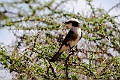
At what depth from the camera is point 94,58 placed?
11.7 ft

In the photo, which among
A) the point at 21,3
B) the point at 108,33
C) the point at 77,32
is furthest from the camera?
the point at 21,3

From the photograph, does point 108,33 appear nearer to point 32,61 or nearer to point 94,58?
point 94,58

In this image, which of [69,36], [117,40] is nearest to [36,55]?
[69,36]

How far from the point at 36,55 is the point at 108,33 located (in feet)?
4.09

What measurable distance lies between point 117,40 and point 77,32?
128 centimetres

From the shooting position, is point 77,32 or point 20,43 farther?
→ point 20,43

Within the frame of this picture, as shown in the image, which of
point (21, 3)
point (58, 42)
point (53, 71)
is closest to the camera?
point (53, 71)

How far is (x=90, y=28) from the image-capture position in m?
4.14

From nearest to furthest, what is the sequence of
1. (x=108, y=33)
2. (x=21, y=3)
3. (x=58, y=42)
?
(x=58, y=42) → (x=108, y=33) → (x=21, y=3)

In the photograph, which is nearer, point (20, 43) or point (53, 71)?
point (53, 71)

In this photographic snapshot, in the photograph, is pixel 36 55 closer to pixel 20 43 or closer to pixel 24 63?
pixel 24 63

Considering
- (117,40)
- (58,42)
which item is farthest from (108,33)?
(58,42)

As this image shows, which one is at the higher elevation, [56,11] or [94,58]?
[56,11]

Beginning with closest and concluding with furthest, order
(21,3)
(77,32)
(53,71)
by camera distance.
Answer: (77,32)
(53,71)
(21,3)
